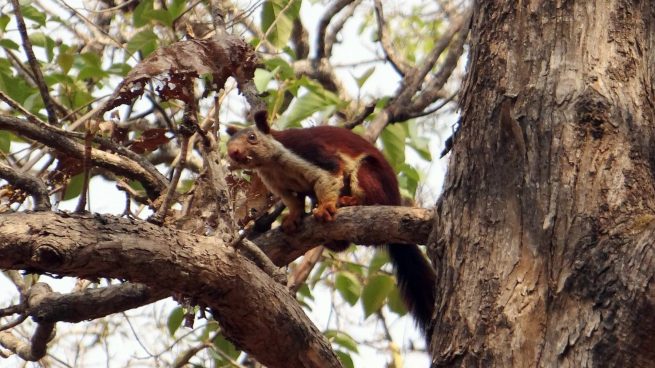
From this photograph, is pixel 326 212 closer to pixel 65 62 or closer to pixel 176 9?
pixel 176 9

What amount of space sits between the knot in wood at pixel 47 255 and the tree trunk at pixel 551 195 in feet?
4.44

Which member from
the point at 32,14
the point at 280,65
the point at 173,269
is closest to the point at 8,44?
the point at 32,14

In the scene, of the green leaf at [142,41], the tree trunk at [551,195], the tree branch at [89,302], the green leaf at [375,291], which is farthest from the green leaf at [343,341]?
the green leaf at [142,41]

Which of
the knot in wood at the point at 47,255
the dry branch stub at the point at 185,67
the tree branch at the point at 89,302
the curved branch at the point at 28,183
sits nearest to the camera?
the knot in wood at the point at 47,255

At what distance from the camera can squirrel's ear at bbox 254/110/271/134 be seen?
16.3 ft

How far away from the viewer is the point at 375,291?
17.3 feet

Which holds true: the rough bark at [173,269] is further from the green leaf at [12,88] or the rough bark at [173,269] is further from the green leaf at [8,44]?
the green leaf at [8,44]

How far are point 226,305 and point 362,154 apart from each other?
100 inches

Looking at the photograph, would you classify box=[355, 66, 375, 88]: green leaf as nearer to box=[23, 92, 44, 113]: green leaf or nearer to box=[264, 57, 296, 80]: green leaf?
box=[264, 57, 296, 80]: green leaf

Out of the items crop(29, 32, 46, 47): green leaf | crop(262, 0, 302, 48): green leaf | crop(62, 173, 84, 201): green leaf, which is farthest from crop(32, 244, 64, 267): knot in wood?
crop(29, 32, 46, 47): green leaf

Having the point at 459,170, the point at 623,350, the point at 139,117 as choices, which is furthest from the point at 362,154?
the point at 623,350

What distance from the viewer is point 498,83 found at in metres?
3.36

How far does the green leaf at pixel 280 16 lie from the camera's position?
5387 millimetres

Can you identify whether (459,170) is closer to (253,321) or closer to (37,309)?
(253,321)
